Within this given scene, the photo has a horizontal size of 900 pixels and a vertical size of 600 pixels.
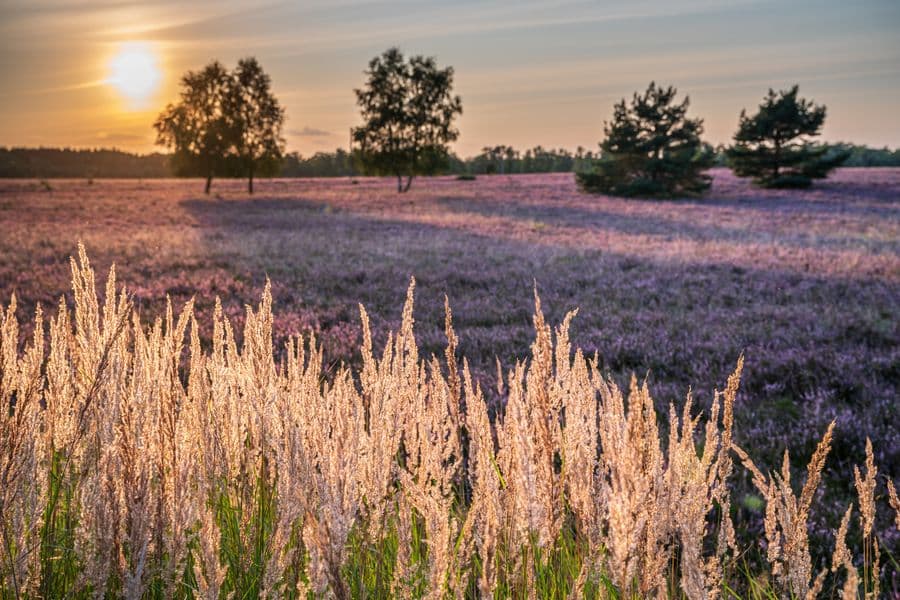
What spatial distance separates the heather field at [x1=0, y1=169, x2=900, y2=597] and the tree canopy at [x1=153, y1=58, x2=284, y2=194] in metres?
25.9

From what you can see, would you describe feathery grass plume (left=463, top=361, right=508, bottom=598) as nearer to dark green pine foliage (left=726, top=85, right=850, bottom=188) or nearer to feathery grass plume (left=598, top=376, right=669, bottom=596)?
feathery grass plume (left=598, top=376, right=669, bottom=596)

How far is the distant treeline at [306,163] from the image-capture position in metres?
117

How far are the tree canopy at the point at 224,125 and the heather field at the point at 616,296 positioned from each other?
25853mm

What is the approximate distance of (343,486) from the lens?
1540 millimetres

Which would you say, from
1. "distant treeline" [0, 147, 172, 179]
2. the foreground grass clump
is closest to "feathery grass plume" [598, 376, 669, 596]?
the foreground grass clump

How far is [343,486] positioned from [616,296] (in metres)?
9.76

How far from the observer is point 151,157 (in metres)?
170

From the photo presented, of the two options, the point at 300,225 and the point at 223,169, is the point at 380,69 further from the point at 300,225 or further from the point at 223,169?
the point at 300,225

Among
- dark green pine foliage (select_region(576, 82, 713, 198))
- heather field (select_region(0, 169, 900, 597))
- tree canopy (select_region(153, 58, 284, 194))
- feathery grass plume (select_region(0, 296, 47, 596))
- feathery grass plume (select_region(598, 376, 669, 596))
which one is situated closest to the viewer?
feathery grass plume (select_region(598, 376, 669, 596))

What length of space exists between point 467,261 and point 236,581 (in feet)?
41.6

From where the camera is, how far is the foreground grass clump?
158 cm

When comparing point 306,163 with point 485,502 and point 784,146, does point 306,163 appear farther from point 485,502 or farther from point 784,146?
point 485,502

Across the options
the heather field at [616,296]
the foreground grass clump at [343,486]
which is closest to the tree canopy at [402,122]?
the heather field at [616,296]

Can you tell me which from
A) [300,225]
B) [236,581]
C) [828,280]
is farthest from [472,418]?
[300,225]
